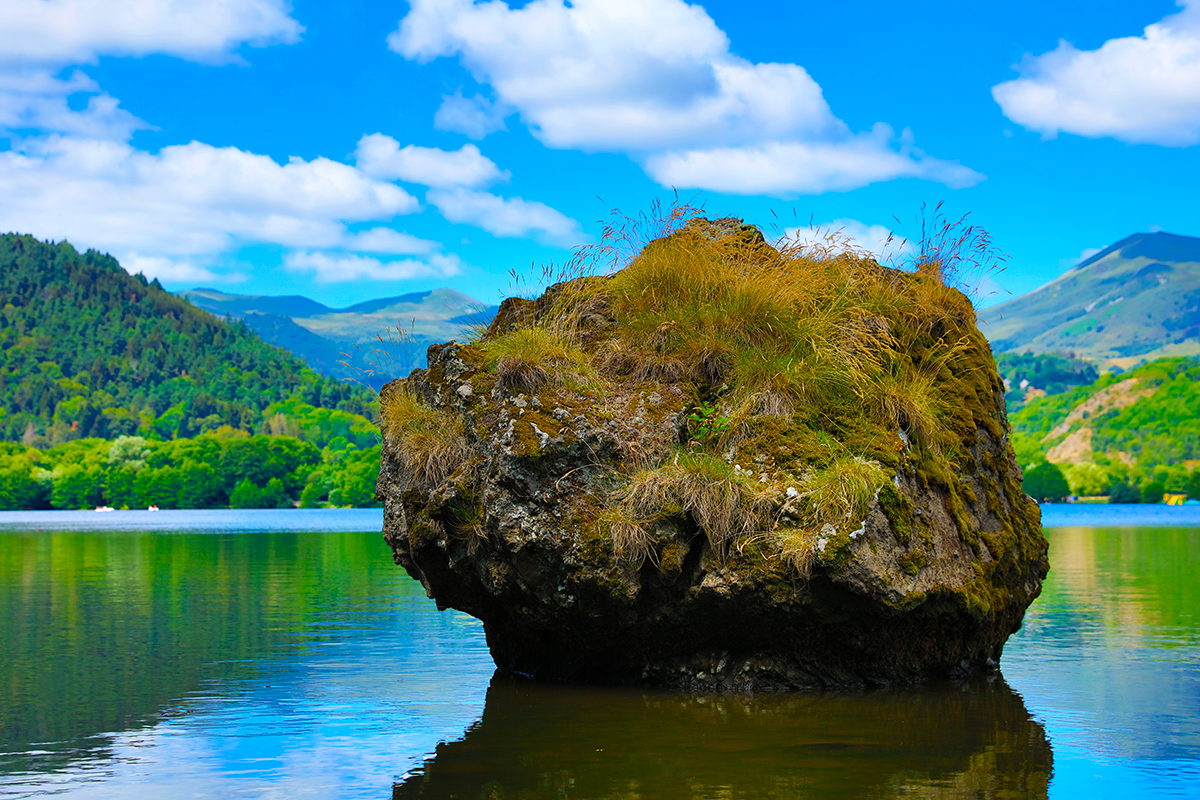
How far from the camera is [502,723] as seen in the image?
11477 millimetres

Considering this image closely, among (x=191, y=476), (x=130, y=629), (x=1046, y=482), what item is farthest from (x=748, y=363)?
(x=191, y=476)

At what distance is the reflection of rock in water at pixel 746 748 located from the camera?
29.2 ft

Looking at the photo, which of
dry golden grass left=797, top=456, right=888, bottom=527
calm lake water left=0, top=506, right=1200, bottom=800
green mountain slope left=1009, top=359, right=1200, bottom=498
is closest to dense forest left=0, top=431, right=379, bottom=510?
green mountain slope left=1009, top=359, right=1200, bottom=498

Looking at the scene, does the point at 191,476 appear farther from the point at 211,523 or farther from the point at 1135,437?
the point at 1135,437

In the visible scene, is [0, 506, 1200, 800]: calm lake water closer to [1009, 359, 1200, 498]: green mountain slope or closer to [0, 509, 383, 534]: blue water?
[0, 509, 383, 534]: blue water

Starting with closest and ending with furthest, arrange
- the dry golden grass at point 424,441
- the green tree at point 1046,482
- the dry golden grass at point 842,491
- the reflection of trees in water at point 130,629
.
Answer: the dry golden grass at point 842,491, the reflection of trees in water at point 130,629, the dry golden grass at point 424,441, the green tree at point 1046,482

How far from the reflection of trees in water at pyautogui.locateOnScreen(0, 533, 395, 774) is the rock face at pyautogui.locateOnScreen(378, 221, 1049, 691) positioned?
3.95 m

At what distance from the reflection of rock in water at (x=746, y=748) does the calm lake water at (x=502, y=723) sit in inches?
1.3

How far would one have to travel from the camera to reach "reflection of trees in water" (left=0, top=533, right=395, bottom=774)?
11805 millimetres

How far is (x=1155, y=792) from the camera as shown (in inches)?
342

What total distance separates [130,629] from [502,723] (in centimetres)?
1065

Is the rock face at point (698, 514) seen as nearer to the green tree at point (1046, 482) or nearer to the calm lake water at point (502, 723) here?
the calm lake water at point (502, 723)

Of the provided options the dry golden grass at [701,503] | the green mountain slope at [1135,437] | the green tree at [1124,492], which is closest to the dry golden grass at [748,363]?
the dry golden grass at [701,503]

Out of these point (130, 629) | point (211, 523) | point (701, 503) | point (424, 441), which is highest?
point (424, 441)
